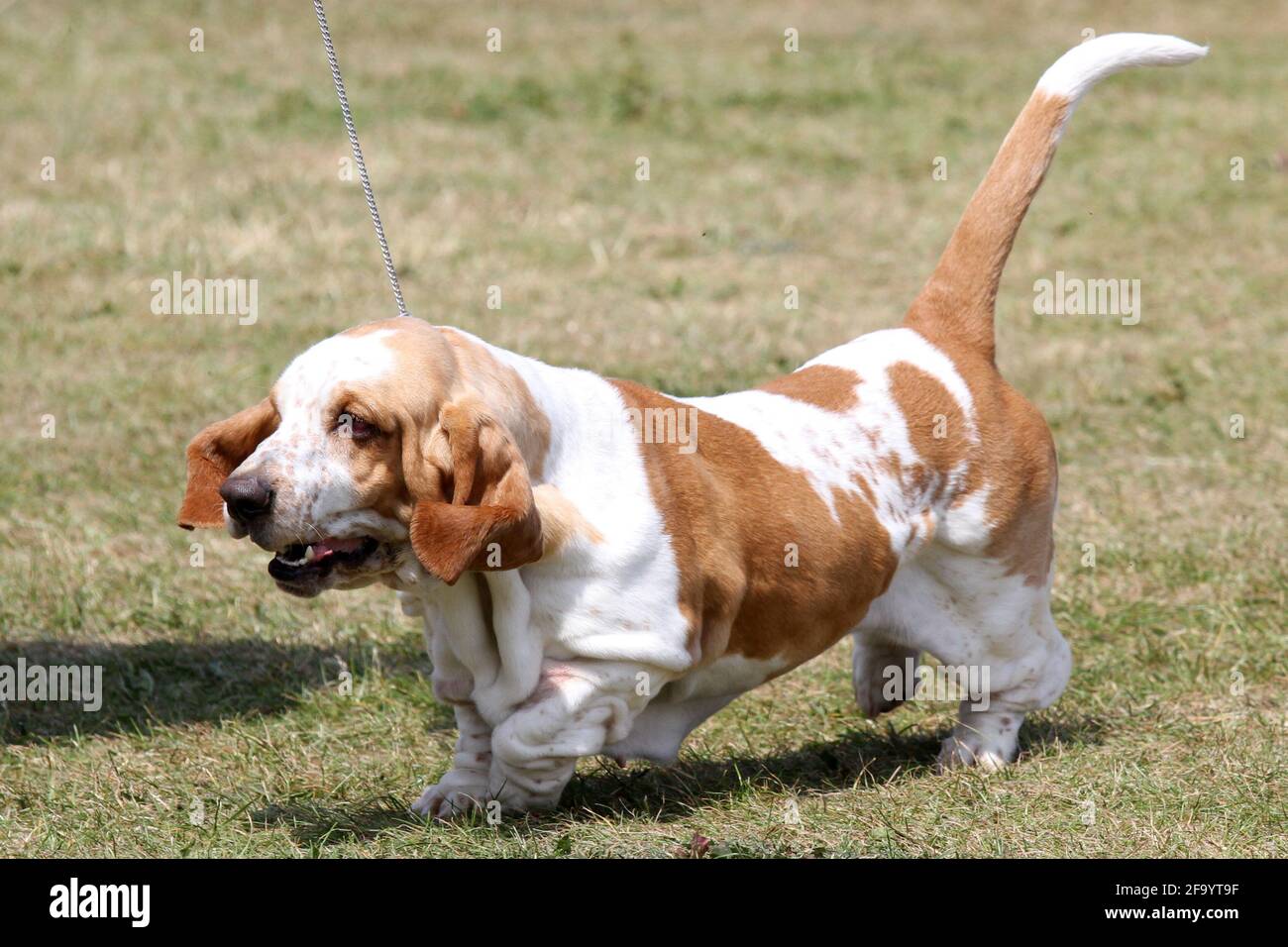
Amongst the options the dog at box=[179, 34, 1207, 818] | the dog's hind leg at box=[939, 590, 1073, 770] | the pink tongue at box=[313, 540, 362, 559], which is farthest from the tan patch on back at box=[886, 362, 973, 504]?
the pink tongue at box=[313, 540, 362, 559]

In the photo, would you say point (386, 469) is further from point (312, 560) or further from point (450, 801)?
point (450, 801)

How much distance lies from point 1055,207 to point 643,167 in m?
2.79

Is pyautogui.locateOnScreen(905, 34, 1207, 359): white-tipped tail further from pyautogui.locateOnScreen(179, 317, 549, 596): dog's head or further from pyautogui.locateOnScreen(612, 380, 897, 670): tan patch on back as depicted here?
pyautogui.locateOnScreen(179, 317, 549, 596): dog's head

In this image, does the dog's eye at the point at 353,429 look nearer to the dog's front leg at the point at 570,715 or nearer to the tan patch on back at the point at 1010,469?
the dog's front leg at the point at 570,715

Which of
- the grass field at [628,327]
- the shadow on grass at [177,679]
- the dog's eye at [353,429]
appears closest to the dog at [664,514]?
the dog's eye at [353,429]

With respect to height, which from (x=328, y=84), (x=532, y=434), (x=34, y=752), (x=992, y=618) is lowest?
(x=34, y=752)

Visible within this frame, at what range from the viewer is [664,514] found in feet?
12.9

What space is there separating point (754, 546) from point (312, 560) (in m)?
1.03

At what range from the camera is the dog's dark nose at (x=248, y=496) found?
3516 mm

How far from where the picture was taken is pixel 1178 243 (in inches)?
435

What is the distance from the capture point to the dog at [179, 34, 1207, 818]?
3.63 metres
